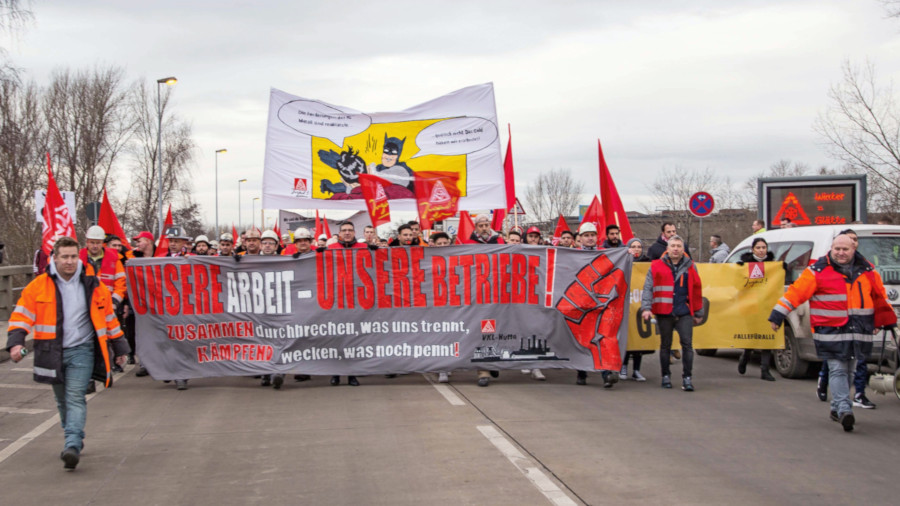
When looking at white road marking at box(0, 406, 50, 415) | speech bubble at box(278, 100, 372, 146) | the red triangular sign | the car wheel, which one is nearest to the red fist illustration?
the car wheel

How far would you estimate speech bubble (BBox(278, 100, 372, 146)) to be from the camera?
13414 millimetres

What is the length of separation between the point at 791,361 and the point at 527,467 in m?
6.27

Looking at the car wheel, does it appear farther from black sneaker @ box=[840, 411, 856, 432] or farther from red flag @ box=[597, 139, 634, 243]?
black sneaker @ box=[840, 411, 856, 432]

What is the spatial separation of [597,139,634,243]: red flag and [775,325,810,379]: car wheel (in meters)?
2.75

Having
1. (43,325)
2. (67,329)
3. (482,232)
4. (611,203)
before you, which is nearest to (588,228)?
(482,232)

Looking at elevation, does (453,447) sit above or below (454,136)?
below

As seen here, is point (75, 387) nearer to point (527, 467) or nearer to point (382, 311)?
point (527, 467)

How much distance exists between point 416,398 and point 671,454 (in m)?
3.48

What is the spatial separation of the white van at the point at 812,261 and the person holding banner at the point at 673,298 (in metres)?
1.56

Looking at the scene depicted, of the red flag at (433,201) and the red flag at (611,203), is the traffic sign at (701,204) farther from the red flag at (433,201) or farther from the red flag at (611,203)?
the red flag at (433,201)

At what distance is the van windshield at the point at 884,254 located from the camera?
10102mm

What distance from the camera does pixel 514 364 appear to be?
10.7 metres

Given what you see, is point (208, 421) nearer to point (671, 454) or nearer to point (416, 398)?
point (416, 398)

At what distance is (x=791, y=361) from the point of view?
436 inches
